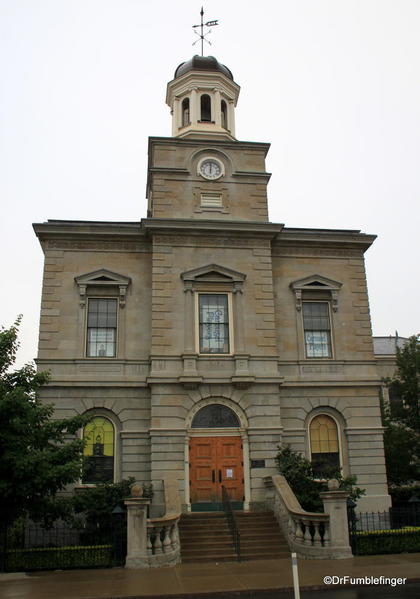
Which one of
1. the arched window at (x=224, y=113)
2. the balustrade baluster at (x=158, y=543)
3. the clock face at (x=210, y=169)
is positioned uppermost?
the arched window at (x=224, y=113)

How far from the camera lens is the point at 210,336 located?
77.1ft

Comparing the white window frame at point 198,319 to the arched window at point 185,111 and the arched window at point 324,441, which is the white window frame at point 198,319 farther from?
the arched window at point 185,111

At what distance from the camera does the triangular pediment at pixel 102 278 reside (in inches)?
936

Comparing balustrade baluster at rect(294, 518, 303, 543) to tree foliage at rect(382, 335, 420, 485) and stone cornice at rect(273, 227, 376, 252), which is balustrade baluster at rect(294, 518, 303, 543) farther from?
stone cornice at rect(273, 227, 376, 252)

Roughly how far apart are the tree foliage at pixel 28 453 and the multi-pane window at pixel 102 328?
5.03m

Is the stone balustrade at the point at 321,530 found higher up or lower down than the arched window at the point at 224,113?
lower down

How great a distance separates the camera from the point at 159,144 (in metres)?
25.7

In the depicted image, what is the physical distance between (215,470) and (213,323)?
5388 mm

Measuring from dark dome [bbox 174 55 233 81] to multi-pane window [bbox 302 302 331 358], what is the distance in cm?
1233

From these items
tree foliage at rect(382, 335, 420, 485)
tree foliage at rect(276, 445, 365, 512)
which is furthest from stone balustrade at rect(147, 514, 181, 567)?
tree foliage at rect(382, 335, 420, 485)


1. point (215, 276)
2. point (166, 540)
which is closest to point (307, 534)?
point (166, 540)

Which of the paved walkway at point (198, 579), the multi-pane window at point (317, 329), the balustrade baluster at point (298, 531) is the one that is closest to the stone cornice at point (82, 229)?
the multi-pane window at point (317, 329)

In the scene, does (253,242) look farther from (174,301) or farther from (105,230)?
(105,230)

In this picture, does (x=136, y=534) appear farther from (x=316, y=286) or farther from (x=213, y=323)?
(x=316, y=286)
